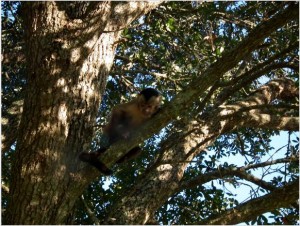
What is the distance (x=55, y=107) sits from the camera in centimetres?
355

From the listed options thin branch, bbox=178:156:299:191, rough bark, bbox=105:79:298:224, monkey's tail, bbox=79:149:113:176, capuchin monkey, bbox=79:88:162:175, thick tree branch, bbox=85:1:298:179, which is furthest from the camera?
capuchin monkey, bbox=79:88:162:175

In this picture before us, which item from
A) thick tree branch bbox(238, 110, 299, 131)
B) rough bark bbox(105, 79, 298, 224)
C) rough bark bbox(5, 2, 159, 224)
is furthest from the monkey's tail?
thick tree branch bbox(238, 110, 299, 131)

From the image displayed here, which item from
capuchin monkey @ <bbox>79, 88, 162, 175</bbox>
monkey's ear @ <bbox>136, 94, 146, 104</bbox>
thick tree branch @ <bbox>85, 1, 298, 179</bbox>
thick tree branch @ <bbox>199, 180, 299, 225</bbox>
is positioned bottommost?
thick tree branch @ <bbox>199, 180, 299, 225</bbox>

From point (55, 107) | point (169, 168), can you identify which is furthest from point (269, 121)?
point (55, 107)

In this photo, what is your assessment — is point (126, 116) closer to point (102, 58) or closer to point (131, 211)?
point (102, 58)

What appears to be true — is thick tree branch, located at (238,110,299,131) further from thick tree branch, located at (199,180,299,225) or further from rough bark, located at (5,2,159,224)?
rough bark, located at (5,2,159,224)

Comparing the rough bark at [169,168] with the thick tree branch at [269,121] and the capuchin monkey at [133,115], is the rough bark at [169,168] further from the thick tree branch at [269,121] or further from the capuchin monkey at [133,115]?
the capuchin monkey at [133,115]

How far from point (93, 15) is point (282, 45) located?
93.3 inches

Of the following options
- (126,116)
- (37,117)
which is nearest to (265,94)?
(126,116)

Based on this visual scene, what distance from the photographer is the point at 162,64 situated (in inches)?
259

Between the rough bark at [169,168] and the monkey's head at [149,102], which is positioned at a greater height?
the monkey's head at [149,102]

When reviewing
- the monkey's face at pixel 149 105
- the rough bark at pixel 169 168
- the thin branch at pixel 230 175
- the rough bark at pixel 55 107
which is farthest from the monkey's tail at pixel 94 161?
→ the monkey's face at pixel 149 105

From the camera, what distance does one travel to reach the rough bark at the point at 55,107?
3.28 metres

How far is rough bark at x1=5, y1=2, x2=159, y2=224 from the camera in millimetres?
3281
